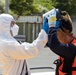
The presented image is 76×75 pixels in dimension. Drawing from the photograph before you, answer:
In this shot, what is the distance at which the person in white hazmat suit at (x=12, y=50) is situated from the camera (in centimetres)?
294

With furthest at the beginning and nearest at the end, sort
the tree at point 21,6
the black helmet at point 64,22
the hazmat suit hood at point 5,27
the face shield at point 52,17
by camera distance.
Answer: the tree at point 21,6
the hazmat suit hood at point 5,27
the black helmet at point 64,22
the face shield at point 52,17

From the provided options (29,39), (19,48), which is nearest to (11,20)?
(19,48)

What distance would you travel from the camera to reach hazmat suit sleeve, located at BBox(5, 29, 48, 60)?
2.84 m

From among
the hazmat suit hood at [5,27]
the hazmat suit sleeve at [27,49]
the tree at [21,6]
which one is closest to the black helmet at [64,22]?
the hazmat suit sleeve at [27,49]

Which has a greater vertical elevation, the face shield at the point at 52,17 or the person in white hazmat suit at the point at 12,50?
the face shield at the point at 52,17

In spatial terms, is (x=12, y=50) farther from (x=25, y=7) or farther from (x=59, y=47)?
(x=25, y=7)

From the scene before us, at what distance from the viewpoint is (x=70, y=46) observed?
2723 millimetres

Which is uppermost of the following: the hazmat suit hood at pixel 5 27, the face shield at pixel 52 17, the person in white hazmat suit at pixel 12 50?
the face shield at pixel 52 17

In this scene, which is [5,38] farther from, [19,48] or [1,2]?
[1,2]

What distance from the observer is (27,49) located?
294 centimetres

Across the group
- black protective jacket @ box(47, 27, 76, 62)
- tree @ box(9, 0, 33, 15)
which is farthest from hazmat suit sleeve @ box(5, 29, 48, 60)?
tree @ box(9, 0, 33, 15)

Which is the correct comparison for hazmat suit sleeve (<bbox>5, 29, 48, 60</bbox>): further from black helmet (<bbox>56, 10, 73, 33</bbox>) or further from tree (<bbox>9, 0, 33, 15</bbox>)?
tree (<bbox>9, 0, 33, 15</bbox>)

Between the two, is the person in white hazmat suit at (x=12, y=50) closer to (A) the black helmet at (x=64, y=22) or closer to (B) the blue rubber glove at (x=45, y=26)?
(B) the blue rubber glove at (x=45, y=26)

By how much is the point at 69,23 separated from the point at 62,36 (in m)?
0.14
